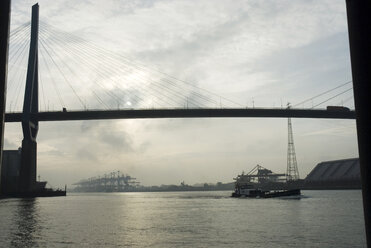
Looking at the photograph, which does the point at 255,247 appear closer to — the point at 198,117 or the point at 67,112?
the point at 198,117

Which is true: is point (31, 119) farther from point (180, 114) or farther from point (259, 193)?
point (259, 193)

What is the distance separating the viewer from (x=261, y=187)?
18388cm

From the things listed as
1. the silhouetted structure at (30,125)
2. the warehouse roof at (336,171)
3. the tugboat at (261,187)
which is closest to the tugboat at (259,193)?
the tugboat at (261,187)

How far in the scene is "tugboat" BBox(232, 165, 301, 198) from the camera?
299 ft

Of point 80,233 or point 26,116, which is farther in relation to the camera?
point 26,116

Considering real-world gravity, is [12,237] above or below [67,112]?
below

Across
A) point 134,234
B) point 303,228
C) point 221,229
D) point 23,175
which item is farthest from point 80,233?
point 23,175

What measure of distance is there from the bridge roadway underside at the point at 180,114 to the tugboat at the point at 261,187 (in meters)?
17.4

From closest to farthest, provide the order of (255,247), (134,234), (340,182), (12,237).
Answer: (255,247)
(12,237)
(134,234)
(340,182)

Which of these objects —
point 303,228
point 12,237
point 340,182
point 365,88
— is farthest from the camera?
point 340,182

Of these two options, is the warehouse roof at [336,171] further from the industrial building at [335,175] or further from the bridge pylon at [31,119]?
the bridge pylon at [31,119]

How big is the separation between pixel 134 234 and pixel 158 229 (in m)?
3.38

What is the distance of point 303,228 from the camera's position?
3170 cm

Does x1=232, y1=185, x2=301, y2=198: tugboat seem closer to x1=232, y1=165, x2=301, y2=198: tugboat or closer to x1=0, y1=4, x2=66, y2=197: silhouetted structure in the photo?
x1=232, y1=165, x2=301, y2=198: tugboat
